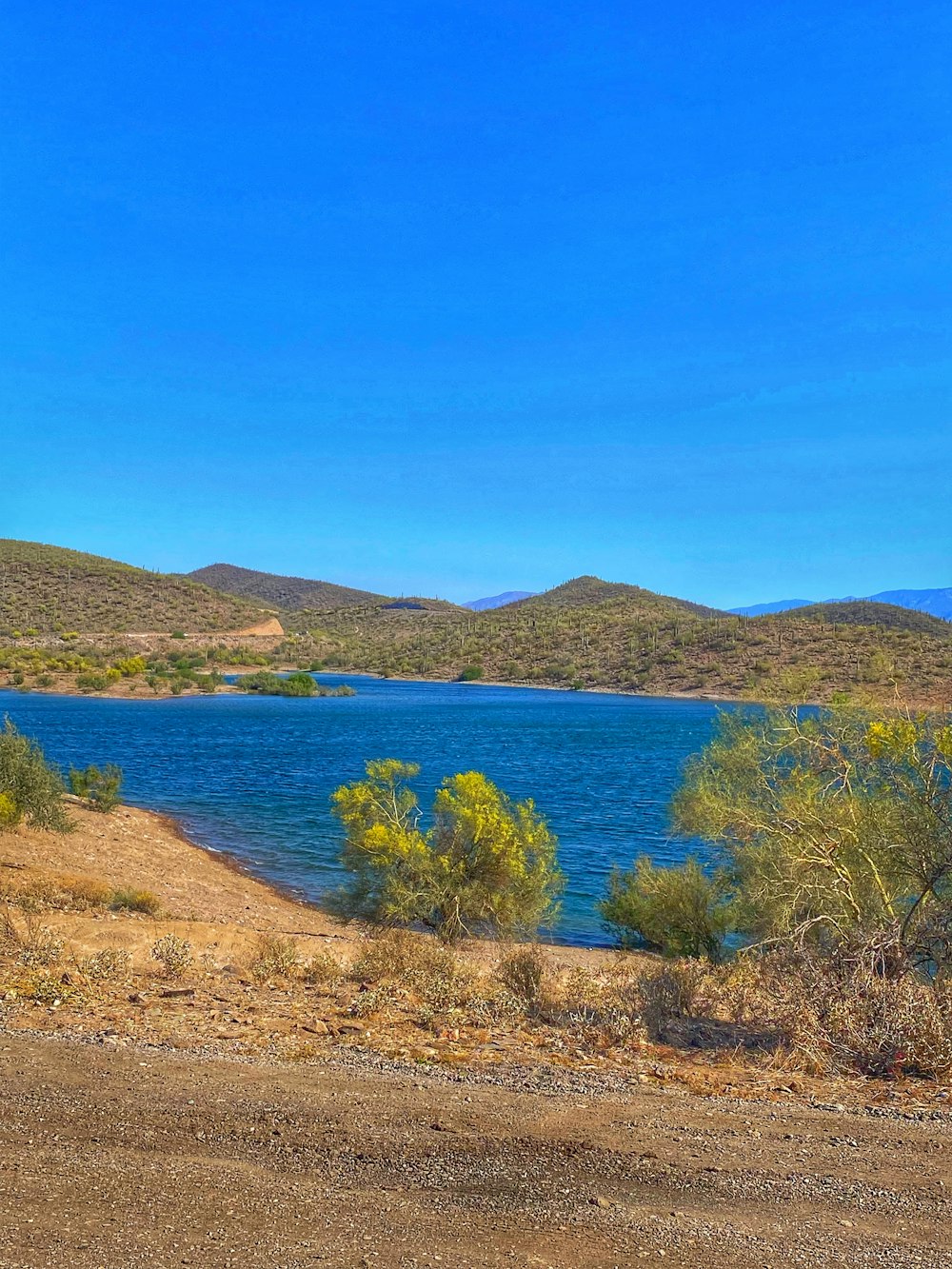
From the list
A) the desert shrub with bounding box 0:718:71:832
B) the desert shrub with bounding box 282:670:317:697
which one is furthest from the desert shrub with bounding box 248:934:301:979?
the desert shrub with bounding box 282:670:317:697

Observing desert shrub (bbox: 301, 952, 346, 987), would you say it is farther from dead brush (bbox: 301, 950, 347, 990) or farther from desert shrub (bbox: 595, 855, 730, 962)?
desert shrub (bbox: 595, 855, 730, 962)

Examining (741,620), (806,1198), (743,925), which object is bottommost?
(743,925)

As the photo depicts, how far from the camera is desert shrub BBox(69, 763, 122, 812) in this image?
1019 inches

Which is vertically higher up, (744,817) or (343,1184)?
(744,817)

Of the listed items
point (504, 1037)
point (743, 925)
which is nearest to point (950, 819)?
point (504, 1037)

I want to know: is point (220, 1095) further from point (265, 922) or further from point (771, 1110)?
point (265, 922)

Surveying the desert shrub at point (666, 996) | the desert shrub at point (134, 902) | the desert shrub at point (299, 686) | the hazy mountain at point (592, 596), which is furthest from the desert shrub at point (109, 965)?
the hazy mountain at point (592, 596)

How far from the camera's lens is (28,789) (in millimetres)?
21391

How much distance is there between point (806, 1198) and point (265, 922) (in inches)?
532

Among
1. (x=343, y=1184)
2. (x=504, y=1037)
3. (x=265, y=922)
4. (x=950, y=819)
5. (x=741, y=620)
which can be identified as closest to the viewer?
(x=343, y=1184)

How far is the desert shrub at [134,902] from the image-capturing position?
1550cm

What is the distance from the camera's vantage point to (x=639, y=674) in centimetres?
9575

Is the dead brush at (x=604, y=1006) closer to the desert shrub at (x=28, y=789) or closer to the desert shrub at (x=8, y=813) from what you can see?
the desert shrub at (x=8, y=813)

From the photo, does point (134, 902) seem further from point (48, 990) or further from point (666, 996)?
point (666, 996)
